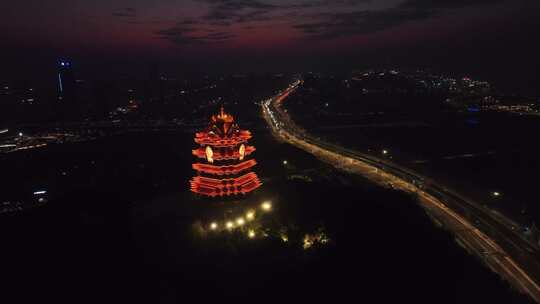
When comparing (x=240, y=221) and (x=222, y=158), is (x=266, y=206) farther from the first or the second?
(x=222, y=158)

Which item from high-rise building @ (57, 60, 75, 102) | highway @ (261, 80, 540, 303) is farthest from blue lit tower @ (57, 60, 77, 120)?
highway @ (261, 80, 540, 303)

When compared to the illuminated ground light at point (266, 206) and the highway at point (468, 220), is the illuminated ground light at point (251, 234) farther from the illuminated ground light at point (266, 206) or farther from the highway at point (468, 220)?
the highway at point (468, 220)

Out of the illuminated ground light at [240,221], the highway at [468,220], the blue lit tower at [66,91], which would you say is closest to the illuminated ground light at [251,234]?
the illuminated ground light at [240,221]

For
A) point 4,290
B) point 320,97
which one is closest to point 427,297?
point 4,290

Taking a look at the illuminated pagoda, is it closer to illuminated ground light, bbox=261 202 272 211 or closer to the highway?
illuminated ground light, bbox=261 202 272 211

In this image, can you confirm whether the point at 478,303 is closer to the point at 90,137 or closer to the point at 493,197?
the point at 493,197

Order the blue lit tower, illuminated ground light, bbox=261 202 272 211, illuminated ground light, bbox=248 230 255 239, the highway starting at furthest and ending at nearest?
the blue lit tower
illuminated ground light, bbox=261 202 272 211
illuminated ground light, bbox=248 230 255 239
the highway
